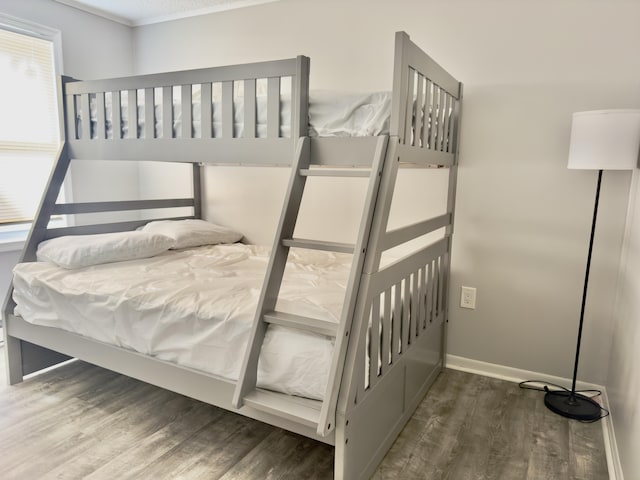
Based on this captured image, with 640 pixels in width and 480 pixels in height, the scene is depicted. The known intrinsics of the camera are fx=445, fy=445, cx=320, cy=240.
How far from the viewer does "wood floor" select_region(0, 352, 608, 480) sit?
171cm

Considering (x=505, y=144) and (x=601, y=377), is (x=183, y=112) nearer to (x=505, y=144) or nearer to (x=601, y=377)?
(x=505, y=144)

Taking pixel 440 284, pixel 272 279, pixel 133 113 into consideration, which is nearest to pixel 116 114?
pixel 133 113

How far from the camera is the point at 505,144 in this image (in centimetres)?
241

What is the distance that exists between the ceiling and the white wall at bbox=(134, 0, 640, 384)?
2.85 ft

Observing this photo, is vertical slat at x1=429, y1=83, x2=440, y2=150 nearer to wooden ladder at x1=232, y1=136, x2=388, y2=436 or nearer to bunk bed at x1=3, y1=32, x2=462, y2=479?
bunk bed at x1=3, y1=32, x2=462, y2=479

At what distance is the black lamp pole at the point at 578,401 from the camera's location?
2090 millimetres

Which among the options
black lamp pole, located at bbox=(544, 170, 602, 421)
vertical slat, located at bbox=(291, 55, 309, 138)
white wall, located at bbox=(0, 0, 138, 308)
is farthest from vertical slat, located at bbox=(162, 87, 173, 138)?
black lamp pole, located at bbox=(544, 170, 602, 421)

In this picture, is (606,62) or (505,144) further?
(505,144)

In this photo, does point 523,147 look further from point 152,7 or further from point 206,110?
point 152,7

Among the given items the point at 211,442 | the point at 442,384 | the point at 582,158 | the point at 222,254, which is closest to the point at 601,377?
the point at 442,384

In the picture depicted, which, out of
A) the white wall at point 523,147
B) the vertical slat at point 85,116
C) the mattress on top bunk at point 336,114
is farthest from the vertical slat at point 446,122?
the vertical slat at point 85,116

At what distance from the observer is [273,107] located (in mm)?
1749

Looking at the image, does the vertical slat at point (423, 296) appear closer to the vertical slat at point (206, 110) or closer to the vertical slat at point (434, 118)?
the vertical slat at point (434, 118)

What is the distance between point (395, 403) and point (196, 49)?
9.56ft
